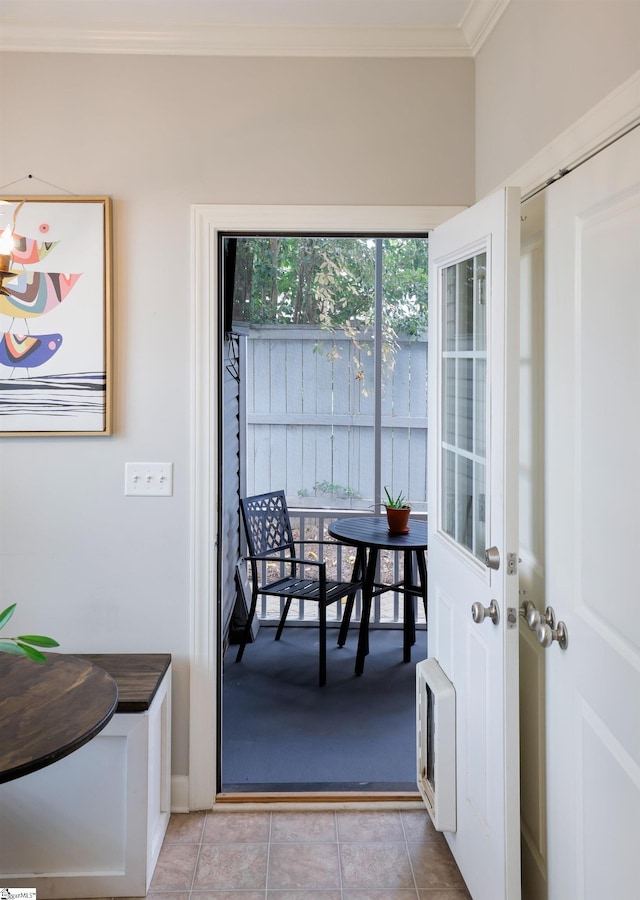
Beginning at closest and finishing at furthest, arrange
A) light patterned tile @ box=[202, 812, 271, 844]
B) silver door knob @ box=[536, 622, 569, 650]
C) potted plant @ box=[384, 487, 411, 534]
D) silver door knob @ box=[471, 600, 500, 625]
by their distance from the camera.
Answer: silver door knob @ box=[536, 622, 569, 650]
silver door knob @ box=[471, 600, 500, 625]
light patterned tile @ box=[202, 812, 271, 844]
potted plant @ box=[384, 487, 411, 534]

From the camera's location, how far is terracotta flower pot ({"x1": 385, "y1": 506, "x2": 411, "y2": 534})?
12.5 ft

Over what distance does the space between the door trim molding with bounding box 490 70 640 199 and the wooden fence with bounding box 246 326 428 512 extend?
2.61 m

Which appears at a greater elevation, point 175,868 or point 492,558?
point 492,558

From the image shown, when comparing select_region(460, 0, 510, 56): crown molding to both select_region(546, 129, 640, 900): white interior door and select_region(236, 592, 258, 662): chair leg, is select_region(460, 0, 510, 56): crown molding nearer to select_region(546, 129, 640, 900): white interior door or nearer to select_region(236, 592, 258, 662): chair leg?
select_region(546, 129, 640, 900): white interior door

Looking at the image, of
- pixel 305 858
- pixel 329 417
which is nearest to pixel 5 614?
pixel 305 858

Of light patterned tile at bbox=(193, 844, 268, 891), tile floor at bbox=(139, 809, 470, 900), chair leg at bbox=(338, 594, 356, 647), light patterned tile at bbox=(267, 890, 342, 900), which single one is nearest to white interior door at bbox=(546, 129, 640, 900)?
tile floor at bbox=(139, 809, 470, 900)

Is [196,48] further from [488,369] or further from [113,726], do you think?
[113,726]

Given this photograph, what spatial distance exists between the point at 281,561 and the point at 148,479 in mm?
1672

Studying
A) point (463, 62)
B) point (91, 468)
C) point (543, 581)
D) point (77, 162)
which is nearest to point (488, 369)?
point (543, 581)

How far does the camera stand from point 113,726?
198 cm

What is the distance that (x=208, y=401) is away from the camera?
2.37 m

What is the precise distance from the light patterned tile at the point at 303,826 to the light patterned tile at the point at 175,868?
10.6 inches

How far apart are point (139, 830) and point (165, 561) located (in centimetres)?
82

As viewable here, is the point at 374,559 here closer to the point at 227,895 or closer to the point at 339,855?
the point at 339,855
